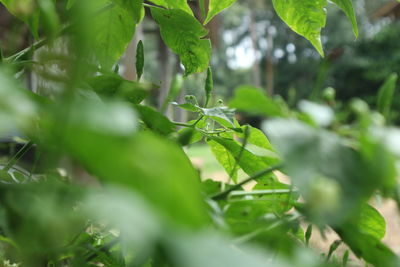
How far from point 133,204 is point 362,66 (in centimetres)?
1212

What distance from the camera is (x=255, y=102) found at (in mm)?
141

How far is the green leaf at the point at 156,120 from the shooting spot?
21cm

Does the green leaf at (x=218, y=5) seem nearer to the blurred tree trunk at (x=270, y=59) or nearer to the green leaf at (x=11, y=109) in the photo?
the green leaf at (x=11, y=109)

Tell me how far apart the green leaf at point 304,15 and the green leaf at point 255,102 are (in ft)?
0.61

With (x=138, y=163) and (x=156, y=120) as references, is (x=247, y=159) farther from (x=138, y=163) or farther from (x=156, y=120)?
(x=138, y=163)

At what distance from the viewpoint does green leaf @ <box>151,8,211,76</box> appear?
1.08 ft

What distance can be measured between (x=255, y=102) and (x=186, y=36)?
210 mm

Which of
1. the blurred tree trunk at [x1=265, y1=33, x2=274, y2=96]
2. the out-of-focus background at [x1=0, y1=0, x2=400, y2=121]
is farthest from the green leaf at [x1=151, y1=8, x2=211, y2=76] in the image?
the blurred tree trunk at [x1=265, y1=33, x2=274, y2=96]

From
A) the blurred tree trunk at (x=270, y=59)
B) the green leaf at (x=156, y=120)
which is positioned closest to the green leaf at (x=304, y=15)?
the green leaf at (x=156, y=120)

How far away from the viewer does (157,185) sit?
0.31 ft

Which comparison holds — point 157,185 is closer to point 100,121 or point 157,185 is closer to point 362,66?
point 100,121

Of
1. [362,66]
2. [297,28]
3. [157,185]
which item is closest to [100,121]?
[157,185]

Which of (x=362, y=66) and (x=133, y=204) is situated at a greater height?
(x=133, y=204)

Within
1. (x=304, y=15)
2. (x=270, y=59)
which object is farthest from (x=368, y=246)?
(x=270, y=59)
